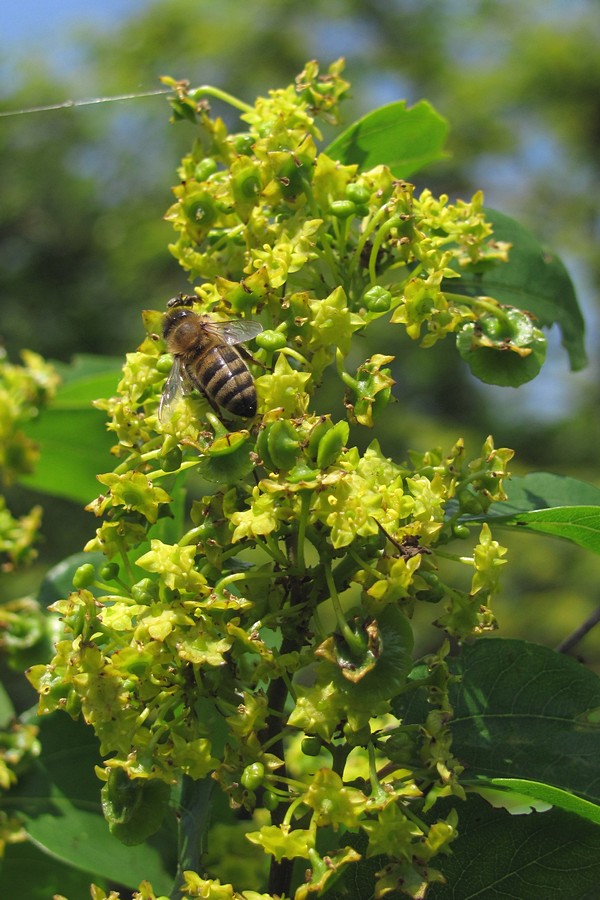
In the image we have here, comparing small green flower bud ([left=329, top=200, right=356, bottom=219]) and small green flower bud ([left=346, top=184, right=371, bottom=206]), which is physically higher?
small green flower bud ([left=346, top=184, right=371, bottom=206])

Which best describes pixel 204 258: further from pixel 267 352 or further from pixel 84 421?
pixel 84 421

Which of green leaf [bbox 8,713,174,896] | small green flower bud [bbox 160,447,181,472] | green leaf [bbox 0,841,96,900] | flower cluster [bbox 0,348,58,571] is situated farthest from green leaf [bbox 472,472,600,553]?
flower cluster [bbox 0,348,58,571]

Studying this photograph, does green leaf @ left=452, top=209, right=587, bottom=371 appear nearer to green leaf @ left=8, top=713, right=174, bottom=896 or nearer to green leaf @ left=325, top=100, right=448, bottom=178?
green leaf @ left=325, top=100, right=448, bottom=178

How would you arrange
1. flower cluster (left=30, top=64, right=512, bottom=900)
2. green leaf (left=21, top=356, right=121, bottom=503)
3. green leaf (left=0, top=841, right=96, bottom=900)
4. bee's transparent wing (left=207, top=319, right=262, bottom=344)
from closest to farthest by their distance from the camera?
flower cluster (left=30, top=64, right=512, bottom=900) < bee's transparent wing (left=207, top=319, right=262, bottom=344) < green leaf (left=0, top=841, right=96, bottom=900) < green leaf (left=21, top=356, right=121, bottom=503)

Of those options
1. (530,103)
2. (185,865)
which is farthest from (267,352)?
(530,103)

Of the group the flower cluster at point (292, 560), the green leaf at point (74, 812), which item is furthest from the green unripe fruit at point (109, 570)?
the green leaf at point (74, 812)

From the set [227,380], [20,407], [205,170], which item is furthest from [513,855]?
[20,407]

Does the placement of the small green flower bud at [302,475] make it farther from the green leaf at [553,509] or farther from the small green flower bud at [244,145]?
the small green flower bud at [244,145]
